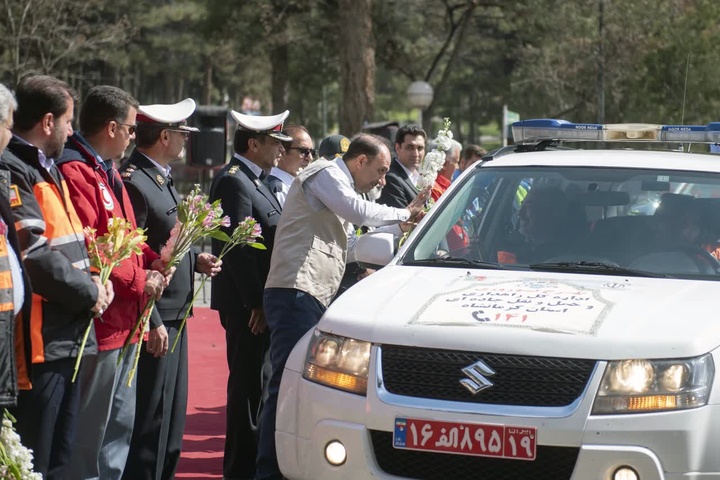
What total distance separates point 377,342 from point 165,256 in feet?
4.58

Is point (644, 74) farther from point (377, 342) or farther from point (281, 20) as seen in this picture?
point (377, 342)

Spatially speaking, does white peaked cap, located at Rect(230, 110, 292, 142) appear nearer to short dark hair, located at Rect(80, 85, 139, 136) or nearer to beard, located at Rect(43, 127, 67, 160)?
short dark hair, located at Rect(80, 85, 139, 136)

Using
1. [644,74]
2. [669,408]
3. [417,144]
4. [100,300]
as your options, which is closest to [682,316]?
[669,408]

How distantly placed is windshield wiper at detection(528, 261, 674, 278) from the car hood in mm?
68

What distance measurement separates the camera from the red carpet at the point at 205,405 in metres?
7.65

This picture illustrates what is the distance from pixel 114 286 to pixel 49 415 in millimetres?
847

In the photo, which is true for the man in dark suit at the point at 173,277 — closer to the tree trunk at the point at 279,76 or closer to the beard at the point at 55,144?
the beard at the point at 55,144

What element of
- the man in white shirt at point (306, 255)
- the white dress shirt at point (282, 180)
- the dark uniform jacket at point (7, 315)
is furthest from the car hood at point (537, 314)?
the white dress shirt at point (282, 180)

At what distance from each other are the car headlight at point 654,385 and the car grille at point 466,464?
0.23 metres

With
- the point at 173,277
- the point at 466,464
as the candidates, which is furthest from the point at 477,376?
the point at 173,277

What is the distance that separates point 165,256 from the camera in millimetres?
5781

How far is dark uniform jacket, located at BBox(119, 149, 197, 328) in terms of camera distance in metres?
6.16

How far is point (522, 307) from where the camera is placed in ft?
16.1

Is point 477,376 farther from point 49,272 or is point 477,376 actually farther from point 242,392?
point 242,392
